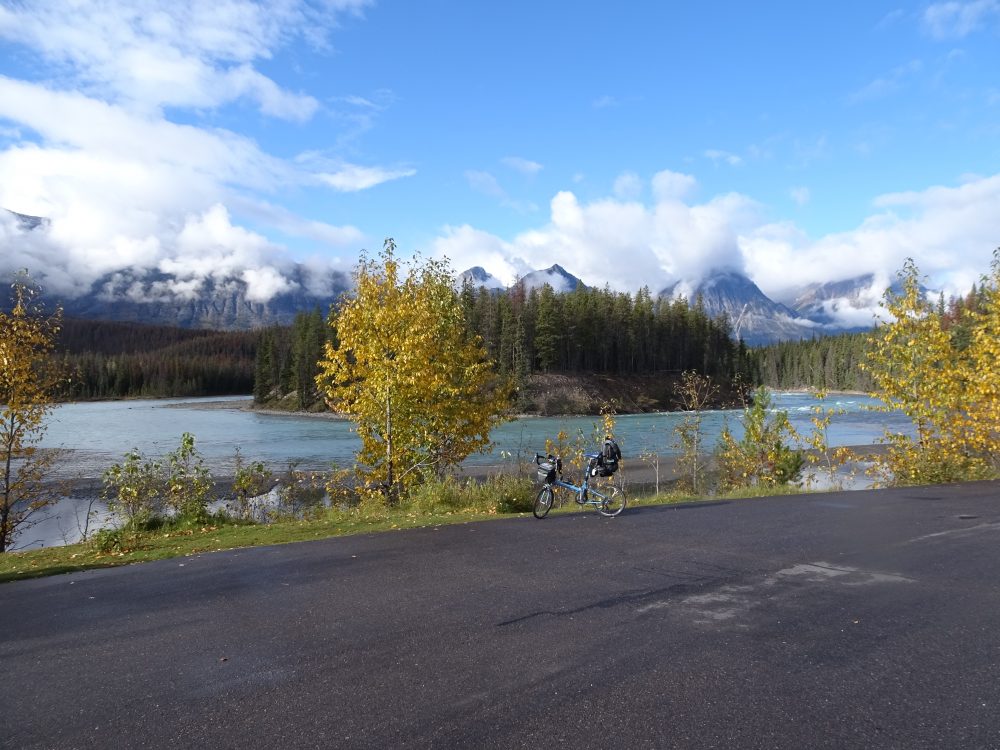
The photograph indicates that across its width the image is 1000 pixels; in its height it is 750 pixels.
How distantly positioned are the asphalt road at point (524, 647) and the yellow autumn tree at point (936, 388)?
398 inches

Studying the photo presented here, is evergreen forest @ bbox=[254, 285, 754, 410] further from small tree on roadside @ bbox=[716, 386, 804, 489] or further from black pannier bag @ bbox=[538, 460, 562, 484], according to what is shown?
black pannier bag @ bbox=[538, 460, 562, 484]

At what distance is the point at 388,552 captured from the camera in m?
9.85

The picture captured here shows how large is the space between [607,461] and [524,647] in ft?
24.4

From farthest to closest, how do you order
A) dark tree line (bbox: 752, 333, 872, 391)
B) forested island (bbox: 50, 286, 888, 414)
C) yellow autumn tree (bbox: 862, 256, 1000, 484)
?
dark tree line (bbox: 752, 333, 872, 391) < forested island (bbox: 50, 286, 888, 414) < yellow autumn tree (bbox: 862, 256, 1000, 484)

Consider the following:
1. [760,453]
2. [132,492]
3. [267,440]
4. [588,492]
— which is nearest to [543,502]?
[588,492]

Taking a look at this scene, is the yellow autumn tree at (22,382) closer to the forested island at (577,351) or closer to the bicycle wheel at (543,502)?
the bicycle wheel at (543,502)

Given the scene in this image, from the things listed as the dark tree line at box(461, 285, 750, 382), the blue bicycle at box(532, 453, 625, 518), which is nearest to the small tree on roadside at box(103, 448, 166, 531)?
the blue bicycle at box(532, 453, 625, 518)

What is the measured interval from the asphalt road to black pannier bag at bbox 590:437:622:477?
259 centimetres

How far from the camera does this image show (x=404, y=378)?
16656mm

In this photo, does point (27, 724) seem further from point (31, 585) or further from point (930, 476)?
point (930, 476)

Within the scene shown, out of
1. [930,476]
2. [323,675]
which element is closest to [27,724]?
[323,675]

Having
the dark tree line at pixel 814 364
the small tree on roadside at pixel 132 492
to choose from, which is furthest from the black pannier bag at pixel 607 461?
the dark tree line at pixel 814 364

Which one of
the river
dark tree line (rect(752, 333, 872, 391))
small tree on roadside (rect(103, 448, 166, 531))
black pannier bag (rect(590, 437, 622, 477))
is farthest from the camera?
dark tree line (rect(752, 333, 872, 391))

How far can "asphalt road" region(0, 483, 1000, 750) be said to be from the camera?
431cm
